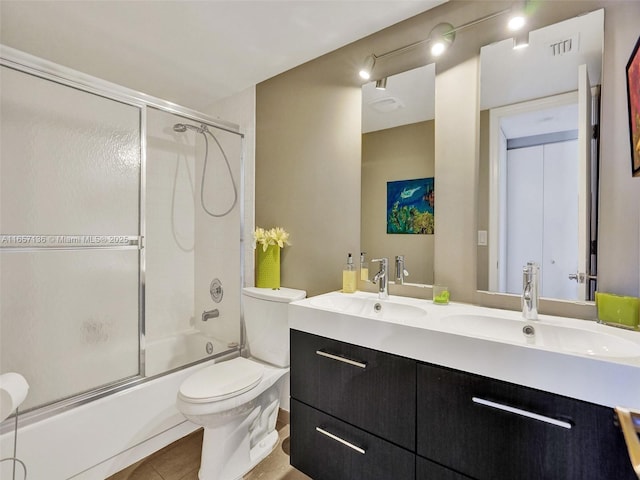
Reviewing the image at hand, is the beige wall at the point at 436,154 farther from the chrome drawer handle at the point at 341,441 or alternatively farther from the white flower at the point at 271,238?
the chrome drawer handle at the point at 341,441

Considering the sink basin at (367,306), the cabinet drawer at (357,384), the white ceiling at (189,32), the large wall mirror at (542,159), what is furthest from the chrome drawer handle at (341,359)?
the white ceiling at (189,32)

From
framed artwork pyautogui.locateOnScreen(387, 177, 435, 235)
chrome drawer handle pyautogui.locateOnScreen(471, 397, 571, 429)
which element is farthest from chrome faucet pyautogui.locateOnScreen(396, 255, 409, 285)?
chrome drawer handle pyautogui.locateOnScreen(471, 397, 571, 429)

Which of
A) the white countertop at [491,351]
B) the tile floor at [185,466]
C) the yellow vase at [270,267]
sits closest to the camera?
the white countertop at [491,351]

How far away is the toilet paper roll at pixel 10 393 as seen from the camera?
1.06 metres

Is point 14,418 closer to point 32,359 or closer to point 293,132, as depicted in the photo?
point 32,359

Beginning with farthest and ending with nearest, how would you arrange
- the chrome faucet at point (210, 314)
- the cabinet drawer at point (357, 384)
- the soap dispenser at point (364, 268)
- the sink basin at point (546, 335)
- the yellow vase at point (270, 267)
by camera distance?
the chrome faucet at point (210, 314) < the yellow vase at point (270, 267) < the soap dispenser at point (364, 268) < the cabinet drawer at point (357, 384) < the sink basin at point (546, 335)

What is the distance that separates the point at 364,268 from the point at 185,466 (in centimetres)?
145

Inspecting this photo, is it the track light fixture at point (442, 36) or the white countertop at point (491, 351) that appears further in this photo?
the track light fixture at point (442, 36)

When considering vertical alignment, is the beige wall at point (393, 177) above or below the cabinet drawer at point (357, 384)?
above

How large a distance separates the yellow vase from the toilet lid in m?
0.52

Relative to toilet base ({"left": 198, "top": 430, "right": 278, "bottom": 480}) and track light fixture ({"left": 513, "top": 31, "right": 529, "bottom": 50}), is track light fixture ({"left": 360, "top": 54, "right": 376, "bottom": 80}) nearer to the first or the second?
track light fixture ({"left": 513, "top": 31, "right": 529, "bottom": 50})

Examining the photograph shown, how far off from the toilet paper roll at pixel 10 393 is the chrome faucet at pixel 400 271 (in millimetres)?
1658

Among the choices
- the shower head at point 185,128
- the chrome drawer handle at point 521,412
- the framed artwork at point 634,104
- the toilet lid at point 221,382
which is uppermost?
the shower head at point 185,128

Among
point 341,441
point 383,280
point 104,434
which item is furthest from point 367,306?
point 104,434
